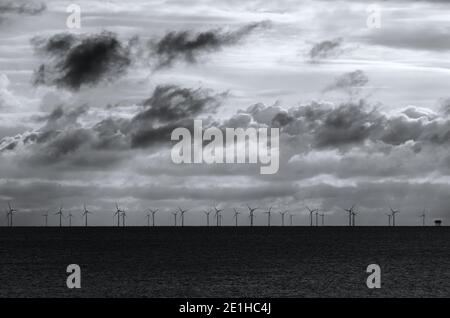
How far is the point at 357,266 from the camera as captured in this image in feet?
568

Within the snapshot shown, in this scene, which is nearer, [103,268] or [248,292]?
[248,292]

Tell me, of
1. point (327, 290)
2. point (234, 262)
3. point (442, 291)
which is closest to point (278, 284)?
point (327, 290)

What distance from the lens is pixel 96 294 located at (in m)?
111

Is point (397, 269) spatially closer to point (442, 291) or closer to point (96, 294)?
point (442, 291)
